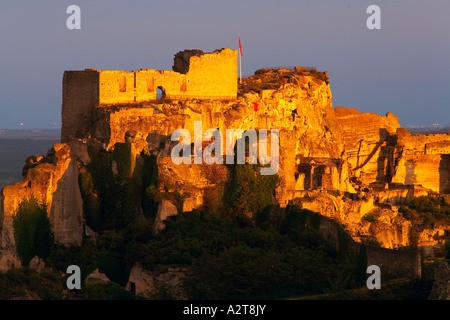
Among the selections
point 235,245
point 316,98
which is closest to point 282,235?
point 235,245

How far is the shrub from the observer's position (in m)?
47.8

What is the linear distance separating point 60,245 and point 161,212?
14.0 feet

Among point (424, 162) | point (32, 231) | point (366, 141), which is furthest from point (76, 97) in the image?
point (424, 162)

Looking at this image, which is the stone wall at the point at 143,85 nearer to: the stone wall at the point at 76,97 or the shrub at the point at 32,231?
the stone wall at the point at 76,97

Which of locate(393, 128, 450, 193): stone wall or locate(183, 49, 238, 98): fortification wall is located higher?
locate(183, 49, 238, 98): fortification wall

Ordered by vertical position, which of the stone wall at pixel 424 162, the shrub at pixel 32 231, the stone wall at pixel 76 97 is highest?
the stone wall at pixel 76 97

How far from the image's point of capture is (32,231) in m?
48.2

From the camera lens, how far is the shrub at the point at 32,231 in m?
47.8

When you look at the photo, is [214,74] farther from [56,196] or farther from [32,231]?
[32,231]

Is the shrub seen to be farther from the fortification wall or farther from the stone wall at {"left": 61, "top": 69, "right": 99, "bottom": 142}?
the fortification wall

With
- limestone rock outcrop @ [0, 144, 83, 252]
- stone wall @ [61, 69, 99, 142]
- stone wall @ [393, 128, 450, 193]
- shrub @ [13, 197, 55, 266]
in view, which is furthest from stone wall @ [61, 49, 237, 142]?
stone wall @ [393, 128, 450, 193]

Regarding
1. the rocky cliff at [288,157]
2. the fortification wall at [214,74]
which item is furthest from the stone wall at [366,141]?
the fortification wall at [214,74]
